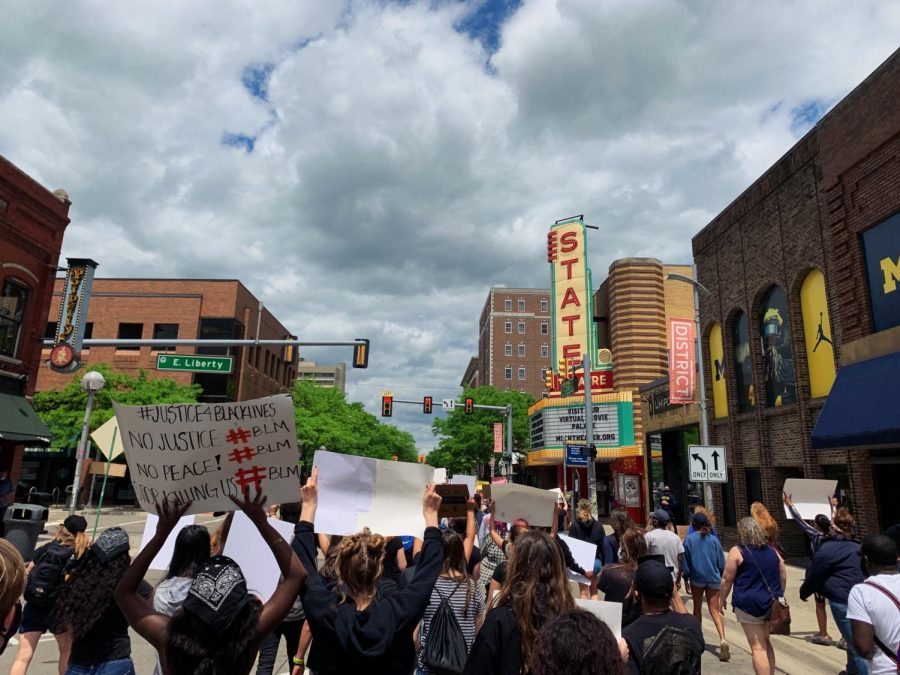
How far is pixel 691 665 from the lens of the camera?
3373 millimetres

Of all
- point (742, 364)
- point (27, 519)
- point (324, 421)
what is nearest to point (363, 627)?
point (27, 519)

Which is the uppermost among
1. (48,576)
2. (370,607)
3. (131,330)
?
(131,330)

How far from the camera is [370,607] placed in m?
3.37

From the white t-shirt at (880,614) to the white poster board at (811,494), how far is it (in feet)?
19.6

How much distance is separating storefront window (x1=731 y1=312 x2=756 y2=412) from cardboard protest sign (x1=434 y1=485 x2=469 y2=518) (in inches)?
675

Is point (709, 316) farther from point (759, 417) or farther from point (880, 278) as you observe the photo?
point (880, 278)

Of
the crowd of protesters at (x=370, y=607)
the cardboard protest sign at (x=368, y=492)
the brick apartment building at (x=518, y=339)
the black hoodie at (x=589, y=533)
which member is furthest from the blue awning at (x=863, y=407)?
the brick apartment building at (x=518, y=339)

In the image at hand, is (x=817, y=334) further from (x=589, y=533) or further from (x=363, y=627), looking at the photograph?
(x=363, y=627)

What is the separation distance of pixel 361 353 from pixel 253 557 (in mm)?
15572

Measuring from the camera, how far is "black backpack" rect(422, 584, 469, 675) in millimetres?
4293

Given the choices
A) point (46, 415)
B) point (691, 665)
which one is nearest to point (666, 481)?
point (691, 665)

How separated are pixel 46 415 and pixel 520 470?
42.9 metres

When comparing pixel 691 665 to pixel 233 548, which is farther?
pixel 233 548

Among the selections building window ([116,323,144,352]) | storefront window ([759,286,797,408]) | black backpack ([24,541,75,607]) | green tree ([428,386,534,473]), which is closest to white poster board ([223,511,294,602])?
black backpack ([24,541,75,607])
